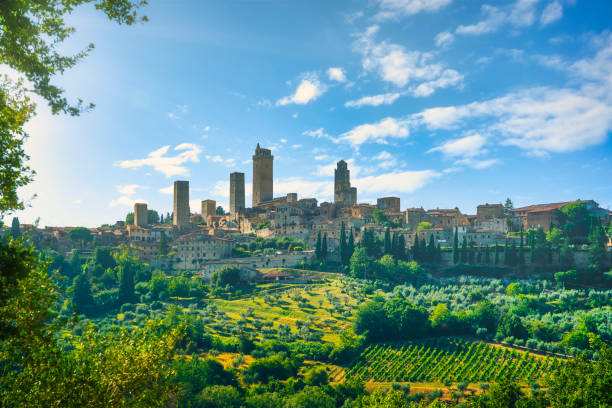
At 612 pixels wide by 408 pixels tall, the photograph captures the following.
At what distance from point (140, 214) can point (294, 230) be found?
31.1 metres

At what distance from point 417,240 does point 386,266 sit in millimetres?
10103

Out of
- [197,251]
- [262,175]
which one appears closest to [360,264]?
[197,251]

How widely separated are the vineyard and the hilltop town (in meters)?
25.9

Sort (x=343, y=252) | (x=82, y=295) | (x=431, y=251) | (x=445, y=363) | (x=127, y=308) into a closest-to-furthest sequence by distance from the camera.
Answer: (x=445, y=363) < (x=127, y=308) < (x=82, y=295) < (x=343, y=252) < (x=431, y=251)

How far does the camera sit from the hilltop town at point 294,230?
67062 mm

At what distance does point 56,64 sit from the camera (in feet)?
24.7

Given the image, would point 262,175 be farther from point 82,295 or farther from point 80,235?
point 82,295

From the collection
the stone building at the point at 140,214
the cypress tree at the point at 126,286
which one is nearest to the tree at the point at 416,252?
the cypress tree at the point at 126,286

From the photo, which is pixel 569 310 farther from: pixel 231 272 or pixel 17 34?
pixel 17 34

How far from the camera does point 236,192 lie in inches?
3858

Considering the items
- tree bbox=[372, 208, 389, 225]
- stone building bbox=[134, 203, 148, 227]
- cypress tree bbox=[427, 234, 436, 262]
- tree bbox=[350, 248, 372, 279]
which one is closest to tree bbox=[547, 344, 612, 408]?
tree bbox=[350, 248, 372, 279]

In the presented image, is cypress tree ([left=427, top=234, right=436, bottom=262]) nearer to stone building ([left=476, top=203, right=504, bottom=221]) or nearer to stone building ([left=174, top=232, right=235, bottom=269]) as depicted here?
stone building ([left=476, top=203, right=504, bottom=221])

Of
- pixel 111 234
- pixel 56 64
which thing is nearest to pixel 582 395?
pixel 56 64

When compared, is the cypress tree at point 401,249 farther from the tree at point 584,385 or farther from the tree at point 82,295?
the tree at point 584,385
